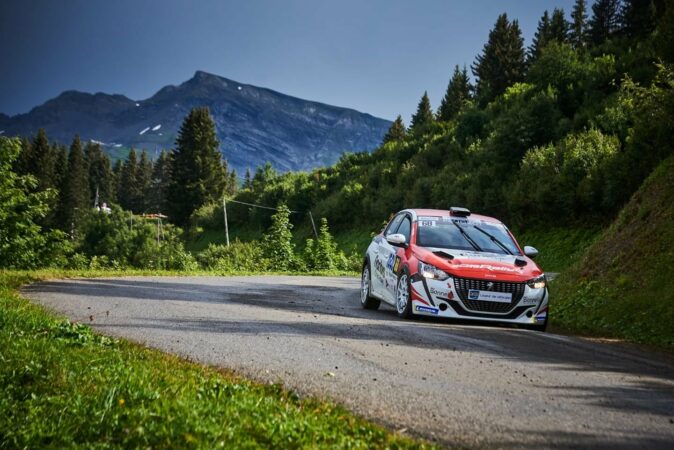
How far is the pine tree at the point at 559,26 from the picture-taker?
8581 cm

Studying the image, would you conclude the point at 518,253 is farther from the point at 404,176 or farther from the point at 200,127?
the point at 200,127

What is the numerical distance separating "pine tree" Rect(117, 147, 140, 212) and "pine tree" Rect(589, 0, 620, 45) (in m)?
108

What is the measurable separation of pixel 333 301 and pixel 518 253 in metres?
4.43

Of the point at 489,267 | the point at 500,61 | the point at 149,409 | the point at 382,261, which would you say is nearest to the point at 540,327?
the point at 489,267

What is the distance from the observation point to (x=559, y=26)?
86.4 meters

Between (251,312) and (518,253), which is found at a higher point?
(518,253)

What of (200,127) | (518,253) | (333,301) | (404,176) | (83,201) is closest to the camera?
(518,253)

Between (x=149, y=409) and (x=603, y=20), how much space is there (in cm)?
8847

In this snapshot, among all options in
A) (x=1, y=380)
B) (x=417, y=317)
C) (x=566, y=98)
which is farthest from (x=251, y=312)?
(x=566, y=98)

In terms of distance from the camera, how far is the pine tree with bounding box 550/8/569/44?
8581 centimetres

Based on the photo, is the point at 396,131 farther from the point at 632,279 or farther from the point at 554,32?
→ the point at 632,279

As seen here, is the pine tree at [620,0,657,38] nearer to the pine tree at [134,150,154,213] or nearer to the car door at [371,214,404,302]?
the car door at [371,214,404,302]

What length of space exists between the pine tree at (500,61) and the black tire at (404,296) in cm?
7170

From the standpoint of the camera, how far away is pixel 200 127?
305 feet
